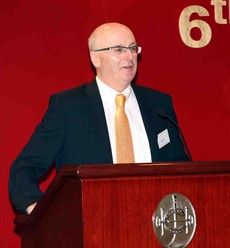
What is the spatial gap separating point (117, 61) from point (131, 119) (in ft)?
0.82

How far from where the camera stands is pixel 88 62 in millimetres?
3127

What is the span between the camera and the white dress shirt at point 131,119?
2531 mm

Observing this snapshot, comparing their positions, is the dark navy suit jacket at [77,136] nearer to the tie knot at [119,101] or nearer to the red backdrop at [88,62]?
the tie knot at [119,101]

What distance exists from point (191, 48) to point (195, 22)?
0.14m

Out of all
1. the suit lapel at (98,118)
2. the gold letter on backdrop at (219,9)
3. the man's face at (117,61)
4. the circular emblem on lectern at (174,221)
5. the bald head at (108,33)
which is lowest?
the circular emblem on lectern at (174,221)

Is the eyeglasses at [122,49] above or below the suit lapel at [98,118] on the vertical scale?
above

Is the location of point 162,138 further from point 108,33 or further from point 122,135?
point 108,33

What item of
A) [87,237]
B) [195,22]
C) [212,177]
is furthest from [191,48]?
[87,237]

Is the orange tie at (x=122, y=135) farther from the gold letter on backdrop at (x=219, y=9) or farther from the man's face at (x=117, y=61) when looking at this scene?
the gold letter on backdrop at (x=219, y=9)

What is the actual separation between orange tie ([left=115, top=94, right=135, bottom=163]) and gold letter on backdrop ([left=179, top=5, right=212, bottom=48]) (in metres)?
0.81

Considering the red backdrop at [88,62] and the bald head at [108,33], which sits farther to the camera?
the red backdrop at [88,62]

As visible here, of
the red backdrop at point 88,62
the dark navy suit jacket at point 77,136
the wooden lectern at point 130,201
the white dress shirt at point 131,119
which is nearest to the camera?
the wooden lectern at point 130,201

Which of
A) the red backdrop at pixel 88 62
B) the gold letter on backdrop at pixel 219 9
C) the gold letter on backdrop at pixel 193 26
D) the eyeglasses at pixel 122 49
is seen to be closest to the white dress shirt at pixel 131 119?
the eyeglasses at pixel 122 49

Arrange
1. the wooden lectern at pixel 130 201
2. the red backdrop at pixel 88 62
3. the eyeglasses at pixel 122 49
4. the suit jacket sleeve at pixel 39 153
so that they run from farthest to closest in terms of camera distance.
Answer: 1. the red backdrop at pixel 88 62
2. the eyeglasses at pixel 122 49
3. the suit jacket sleeve at pixel 39 153
4. the wooden lectern at pixel 130 201
